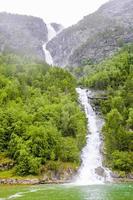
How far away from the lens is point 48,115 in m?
136

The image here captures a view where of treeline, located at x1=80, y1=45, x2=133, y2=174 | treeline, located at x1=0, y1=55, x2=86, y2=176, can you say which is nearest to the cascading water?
treeline, located at x1=0, y1=55, x2=86, y2=176

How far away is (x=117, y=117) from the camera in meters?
131

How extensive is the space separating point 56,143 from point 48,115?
56.4 ft

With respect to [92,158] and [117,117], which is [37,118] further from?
[117,117]

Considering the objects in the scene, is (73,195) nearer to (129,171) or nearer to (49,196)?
(49,196)

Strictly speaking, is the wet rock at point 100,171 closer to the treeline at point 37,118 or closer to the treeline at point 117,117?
the treeline at point 117,117

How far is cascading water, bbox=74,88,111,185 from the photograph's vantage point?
11178 centimetres

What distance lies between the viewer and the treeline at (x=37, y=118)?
11681 centimetres

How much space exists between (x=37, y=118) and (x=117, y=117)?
23.0m

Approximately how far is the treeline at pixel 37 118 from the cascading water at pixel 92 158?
9.74ft

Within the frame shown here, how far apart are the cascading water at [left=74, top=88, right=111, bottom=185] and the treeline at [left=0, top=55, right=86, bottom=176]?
2969 millimetres

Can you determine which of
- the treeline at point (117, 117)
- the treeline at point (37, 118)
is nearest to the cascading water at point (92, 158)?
the treeline at point (37, 118)

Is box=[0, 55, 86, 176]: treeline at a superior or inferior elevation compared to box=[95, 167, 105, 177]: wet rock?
superior

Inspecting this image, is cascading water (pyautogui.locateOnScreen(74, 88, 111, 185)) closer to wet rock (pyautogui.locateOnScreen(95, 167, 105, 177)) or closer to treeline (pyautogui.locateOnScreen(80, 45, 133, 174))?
wet rock (pyautogui.locateOnScreen(95, 167, 105, 177))
